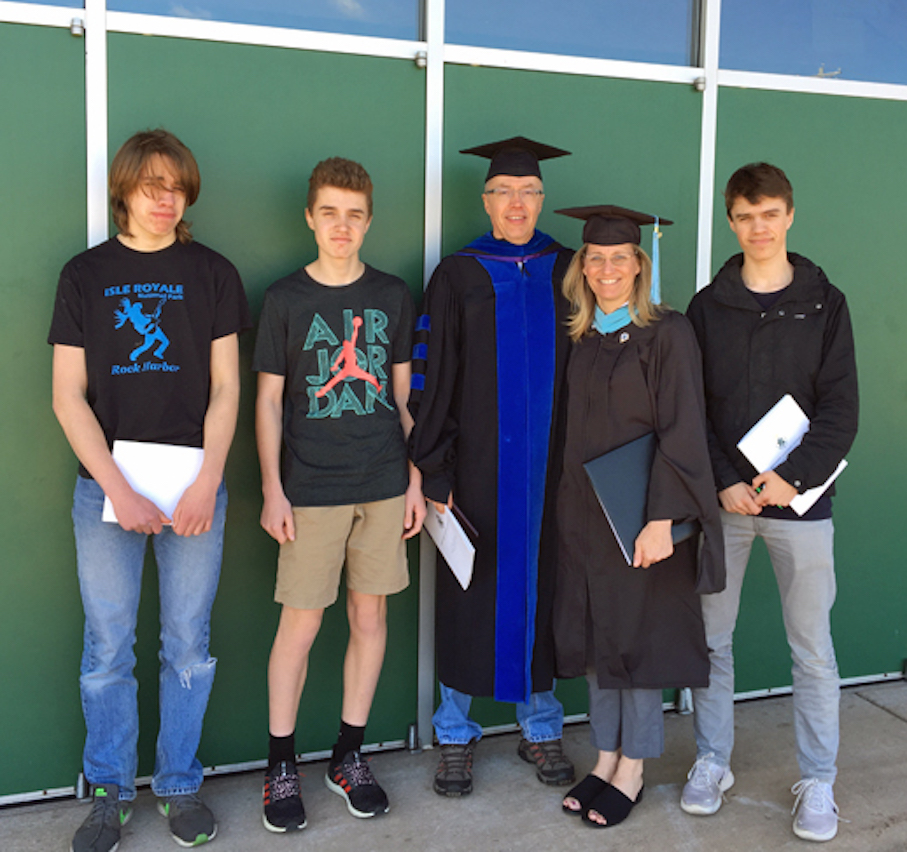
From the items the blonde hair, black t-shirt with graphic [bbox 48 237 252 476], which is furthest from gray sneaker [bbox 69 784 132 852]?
the blonde hair

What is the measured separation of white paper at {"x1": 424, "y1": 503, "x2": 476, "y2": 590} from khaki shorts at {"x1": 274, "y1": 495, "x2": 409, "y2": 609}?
144 millimetres

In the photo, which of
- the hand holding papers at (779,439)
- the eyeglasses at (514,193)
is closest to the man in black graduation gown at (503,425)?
the eyeglasses at (514,193)

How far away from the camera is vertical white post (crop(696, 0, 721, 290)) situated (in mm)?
3381

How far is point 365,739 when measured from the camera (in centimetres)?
318

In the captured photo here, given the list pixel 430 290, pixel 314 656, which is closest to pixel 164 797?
pixel 314 656

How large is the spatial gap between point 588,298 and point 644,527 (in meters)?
Answer: 0.72

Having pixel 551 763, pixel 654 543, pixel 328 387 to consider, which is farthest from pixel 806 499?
pixel 328 387

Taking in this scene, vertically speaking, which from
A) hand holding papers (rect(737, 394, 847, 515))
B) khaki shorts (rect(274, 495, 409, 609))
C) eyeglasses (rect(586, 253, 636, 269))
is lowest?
khaki shorts (rect(274, 495, 409, 609))

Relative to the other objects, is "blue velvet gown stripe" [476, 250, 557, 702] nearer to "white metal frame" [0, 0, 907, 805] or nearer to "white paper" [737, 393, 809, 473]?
"white metal frame" [0, 0, 907, 805]

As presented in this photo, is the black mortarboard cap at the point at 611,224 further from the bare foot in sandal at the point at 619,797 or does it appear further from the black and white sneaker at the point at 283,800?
the black and white sneaker at the point at 283,800

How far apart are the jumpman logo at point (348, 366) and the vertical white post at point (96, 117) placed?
841mm

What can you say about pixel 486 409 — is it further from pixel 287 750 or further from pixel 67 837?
pixel 67 837

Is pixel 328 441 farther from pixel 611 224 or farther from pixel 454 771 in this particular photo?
pixel 454 771

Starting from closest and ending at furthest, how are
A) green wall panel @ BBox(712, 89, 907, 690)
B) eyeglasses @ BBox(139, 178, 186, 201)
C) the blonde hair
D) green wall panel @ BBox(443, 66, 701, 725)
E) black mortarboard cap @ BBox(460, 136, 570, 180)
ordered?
eyeglasses @ BBox(139, 178, 186, 201)
the blonde hair
black mortarboard cap @ BBox(460, 136, 570, 180)
green wall panel @ BBox(443, 66, 701, 725)
green wall panel @ BBox(712, 89, 907, 690)
